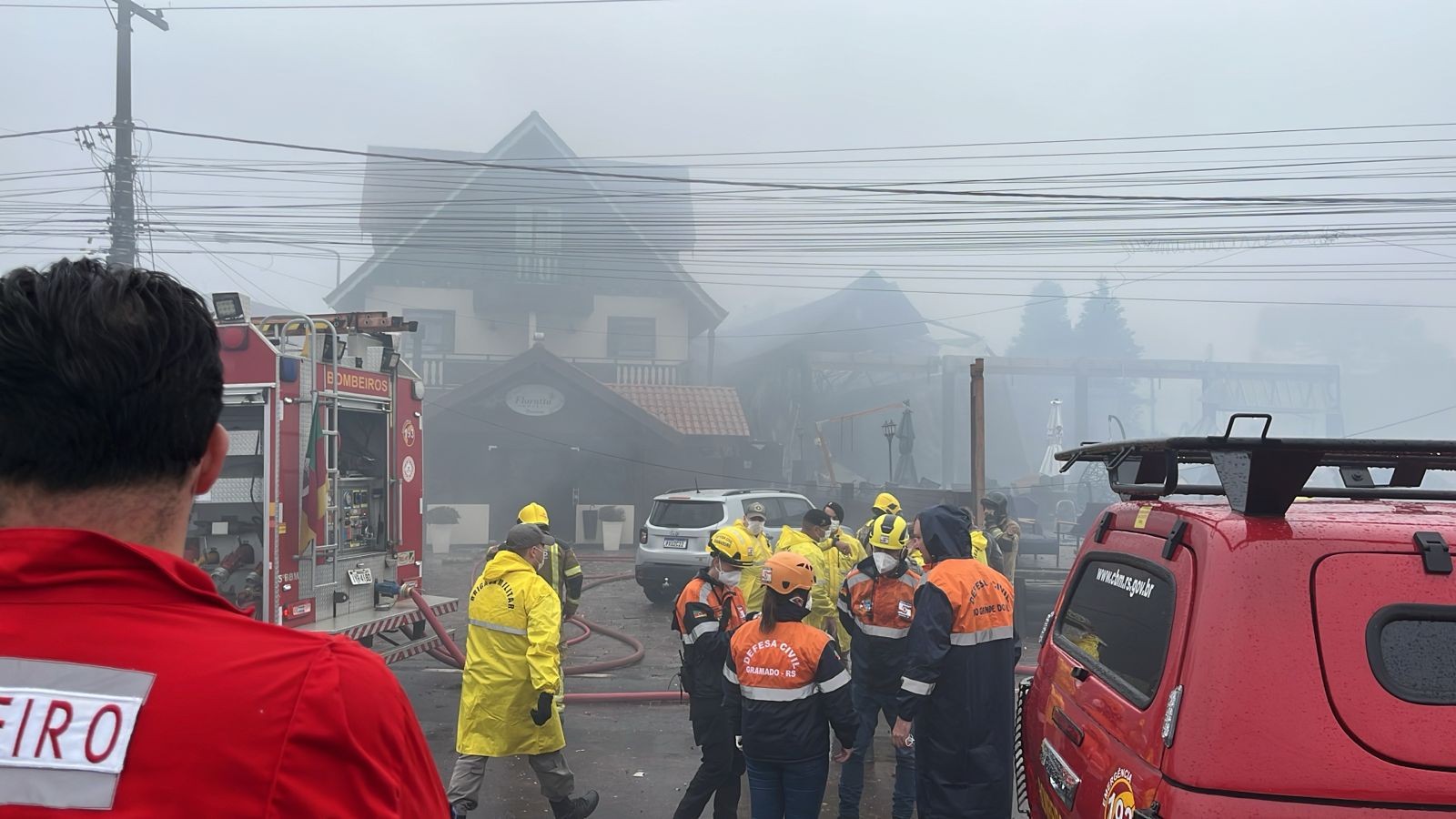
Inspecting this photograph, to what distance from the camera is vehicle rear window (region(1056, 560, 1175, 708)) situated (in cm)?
267

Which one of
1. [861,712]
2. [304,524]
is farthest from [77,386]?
[304,524]

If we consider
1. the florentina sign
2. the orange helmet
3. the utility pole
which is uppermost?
the utility pole

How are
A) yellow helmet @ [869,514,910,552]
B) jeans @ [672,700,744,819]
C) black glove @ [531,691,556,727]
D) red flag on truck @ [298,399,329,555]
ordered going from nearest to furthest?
jeans @ [672,700,744,819] < black glove @ [531,691,556,727] < yellow helmet @ [869,514,910,552] < red flag on truck @ [298,399,329,555]

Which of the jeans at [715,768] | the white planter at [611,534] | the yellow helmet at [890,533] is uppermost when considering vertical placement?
the yellow helmet at [890,533]

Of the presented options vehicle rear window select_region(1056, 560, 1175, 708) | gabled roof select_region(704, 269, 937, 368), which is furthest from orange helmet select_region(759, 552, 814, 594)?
gabled roof select_region(704, 269, 937, 368)

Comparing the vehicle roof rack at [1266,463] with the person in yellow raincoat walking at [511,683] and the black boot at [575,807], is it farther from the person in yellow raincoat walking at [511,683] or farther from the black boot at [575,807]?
the black boot at [575,807]

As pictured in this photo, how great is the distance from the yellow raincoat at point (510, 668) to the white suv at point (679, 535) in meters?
8.26

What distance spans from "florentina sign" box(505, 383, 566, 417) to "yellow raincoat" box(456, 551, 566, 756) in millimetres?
18928

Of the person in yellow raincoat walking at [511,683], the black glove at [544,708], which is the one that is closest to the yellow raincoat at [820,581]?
the person in yellow raincoat walking at [511,683]

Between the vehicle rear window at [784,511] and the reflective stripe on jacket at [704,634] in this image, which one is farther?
the vehicle rear window at [784,511]

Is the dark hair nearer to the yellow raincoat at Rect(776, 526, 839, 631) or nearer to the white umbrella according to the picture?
the yellow raincoat at Rect(776, 526, 839, 631)

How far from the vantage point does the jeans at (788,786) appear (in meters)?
4.46

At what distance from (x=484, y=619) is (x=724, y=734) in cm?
150

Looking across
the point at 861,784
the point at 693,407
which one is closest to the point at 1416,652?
the point at 861,784
